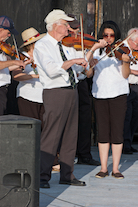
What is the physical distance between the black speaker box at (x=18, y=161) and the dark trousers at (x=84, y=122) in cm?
200

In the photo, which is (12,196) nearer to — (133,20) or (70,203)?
(70,203)

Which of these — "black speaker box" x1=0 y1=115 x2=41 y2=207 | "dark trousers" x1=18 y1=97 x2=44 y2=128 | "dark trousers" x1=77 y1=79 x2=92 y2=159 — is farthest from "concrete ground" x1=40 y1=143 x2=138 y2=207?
"dark trousers" x1=18 y1=97 x2=44 y2=128

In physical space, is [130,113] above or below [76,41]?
below

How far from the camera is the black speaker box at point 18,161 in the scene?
2.69 meters

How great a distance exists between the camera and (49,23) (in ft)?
11.7

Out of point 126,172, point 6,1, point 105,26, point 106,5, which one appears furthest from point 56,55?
point 106,5

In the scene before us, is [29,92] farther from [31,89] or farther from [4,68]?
[4,68]

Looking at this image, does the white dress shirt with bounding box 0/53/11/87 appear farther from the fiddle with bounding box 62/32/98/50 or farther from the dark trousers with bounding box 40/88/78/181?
the fiddle with bounding box 62/32/98/50

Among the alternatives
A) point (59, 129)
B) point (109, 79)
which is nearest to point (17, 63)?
point (59, 129)

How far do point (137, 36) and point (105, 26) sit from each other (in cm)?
64

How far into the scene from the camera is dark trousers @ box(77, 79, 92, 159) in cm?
468

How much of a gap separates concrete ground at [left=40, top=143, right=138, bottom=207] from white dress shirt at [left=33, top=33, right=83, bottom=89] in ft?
3.35

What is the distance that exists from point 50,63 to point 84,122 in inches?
63.8

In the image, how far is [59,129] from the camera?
356cm
